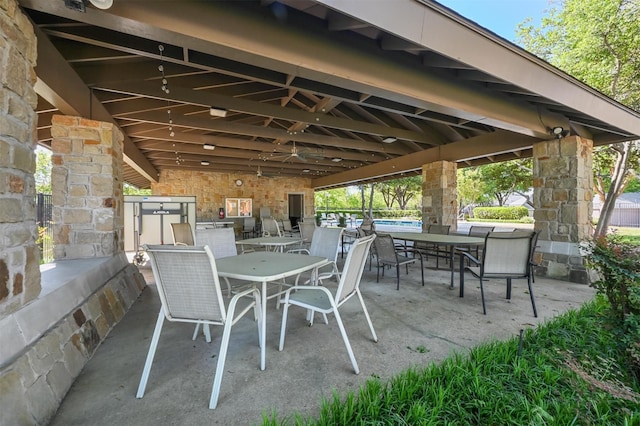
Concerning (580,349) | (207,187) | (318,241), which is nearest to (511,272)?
(580,349)

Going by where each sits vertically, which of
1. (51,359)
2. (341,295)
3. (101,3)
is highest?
(101,3)

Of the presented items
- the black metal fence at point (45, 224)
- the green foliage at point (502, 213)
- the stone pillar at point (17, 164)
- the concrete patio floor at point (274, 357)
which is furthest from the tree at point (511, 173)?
the green foliage at point (502, 213)

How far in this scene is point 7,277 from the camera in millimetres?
1352

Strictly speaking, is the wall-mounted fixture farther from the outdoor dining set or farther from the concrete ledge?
the concrete ledge

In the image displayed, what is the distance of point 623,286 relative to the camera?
180cm

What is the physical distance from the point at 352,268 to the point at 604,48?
701 cm

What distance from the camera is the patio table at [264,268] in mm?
1823

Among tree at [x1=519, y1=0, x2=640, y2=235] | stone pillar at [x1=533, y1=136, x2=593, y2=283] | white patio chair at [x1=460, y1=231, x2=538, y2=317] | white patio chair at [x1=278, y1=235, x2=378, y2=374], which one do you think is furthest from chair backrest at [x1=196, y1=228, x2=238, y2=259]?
tree at [x1=519, y1=0, x2=640, y2=235]

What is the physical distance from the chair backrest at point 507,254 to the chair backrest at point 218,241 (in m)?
2.74

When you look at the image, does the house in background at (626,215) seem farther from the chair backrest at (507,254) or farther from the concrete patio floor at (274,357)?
the concrete patio floor at (274,357)

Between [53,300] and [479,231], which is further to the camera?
[479,231]

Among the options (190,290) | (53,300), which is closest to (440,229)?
(190,290)

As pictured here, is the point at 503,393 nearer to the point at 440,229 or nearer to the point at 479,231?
the point at 479,231

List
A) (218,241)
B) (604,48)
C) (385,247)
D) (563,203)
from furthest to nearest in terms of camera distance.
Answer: (604,48)
(563,203)
(385,247)
(218,241)
